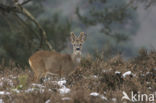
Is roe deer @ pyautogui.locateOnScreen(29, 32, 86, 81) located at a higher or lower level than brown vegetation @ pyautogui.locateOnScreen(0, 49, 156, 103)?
higher

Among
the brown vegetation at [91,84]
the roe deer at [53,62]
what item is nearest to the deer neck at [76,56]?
the roe deer at [53,62]

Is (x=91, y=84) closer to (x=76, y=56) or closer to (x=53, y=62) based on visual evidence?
(x=76, y=56)

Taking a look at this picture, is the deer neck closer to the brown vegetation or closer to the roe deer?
the roe deer

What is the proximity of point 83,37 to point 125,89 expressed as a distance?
5.10 feet

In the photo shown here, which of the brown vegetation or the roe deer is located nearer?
the brown vegetation

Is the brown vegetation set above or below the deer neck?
below

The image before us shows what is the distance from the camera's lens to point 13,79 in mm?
8328

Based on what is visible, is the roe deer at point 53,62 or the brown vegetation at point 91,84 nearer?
the brown vegetation at point 91,84

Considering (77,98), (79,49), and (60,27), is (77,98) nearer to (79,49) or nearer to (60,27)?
(79,49)

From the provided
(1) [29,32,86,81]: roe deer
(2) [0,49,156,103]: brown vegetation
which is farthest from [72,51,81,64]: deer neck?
(2) [0,49,156,103]: brown vegetation

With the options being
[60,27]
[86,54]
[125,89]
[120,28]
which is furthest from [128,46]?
[125,89]

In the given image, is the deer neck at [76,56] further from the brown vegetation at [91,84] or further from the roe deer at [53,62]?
the brown vegetation at [91,84]

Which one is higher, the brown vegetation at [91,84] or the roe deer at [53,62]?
the roe deer at [53,62]

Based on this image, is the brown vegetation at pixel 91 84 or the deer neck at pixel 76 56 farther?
the deer neck at pixel 76 56
